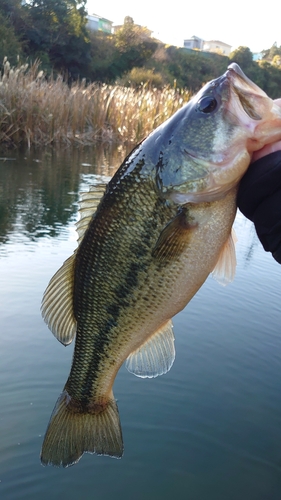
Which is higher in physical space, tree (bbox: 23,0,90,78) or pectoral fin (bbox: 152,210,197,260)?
tree (bbox: 23,0,90,78)

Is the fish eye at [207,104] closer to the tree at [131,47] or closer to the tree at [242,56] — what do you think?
the tree at [131,47]

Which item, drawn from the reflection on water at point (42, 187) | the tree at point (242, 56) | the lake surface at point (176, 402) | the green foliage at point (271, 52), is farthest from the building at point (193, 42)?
the lake surface at point (176, 402)

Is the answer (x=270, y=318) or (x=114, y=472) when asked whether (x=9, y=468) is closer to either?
(x=114, y=472)

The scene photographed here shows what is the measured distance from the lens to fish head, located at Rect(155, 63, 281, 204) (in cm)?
172

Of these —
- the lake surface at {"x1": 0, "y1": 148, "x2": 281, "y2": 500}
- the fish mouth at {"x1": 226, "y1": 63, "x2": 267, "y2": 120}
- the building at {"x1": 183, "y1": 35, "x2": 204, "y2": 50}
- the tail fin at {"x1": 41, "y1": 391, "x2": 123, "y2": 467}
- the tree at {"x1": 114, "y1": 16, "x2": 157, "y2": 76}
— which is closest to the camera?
the fish mouth at {"x1": 226, "y1": 63, "x2": 267, "y2": 120}

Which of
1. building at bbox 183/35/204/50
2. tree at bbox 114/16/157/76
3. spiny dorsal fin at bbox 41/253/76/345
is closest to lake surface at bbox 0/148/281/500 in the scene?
spiny dorsal fin at bbox 41/253/76/345

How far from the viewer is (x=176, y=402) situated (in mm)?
3232

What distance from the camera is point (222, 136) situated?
71.1 inches

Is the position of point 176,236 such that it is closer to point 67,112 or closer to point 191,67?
point 67,112

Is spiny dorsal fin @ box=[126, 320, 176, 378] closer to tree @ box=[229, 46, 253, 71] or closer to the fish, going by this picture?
the fish

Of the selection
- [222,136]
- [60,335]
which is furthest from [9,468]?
[222,136]

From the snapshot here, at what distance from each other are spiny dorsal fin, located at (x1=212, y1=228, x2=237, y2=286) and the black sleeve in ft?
0.42

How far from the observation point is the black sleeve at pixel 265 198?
1.77m

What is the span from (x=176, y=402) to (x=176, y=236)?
1.79 metres
